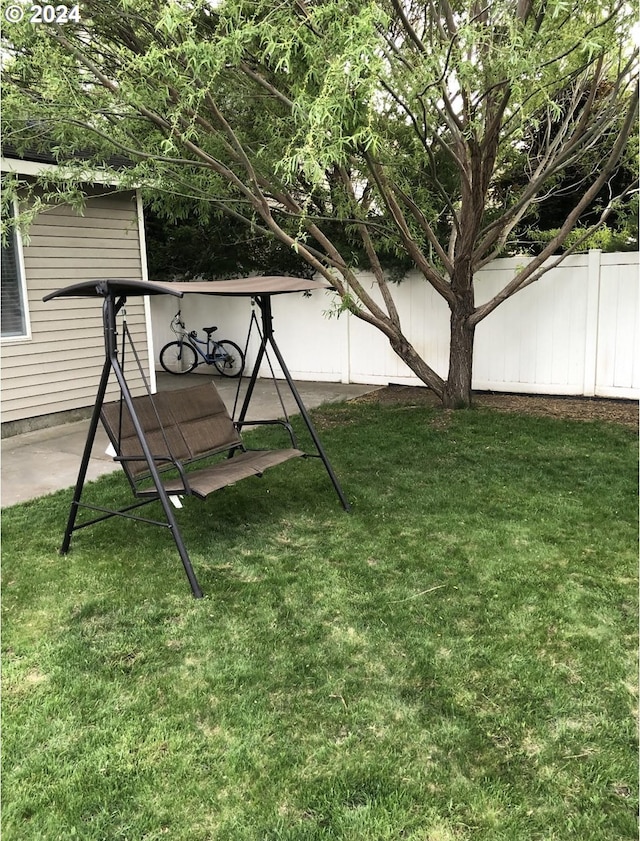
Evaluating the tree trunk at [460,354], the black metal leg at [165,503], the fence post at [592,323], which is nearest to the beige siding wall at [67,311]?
the tree trunk at [460,354]

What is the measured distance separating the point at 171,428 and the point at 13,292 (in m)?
3.43

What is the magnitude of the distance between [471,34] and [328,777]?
370 cm

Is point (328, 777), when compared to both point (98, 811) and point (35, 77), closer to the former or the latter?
point (98, 811)

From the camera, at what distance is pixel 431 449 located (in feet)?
18.6

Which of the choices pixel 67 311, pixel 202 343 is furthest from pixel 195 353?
pixel 67 311

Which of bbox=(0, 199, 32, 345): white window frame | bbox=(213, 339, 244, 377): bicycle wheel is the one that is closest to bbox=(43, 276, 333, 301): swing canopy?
bbox=(0, 199, 32, 345): white window frame

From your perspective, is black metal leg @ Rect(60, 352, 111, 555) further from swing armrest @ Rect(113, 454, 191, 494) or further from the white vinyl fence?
the white vinyl fence

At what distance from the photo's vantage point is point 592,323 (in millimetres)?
7285

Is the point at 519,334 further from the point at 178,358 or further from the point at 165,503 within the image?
the point at 165,503

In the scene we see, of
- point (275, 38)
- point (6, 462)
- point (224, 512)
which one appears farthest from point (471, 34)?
point (6, 462)

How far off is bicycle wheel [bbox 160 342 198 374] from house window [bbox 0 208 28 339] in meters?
3.70

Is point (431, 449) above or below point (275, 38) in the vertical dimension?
below

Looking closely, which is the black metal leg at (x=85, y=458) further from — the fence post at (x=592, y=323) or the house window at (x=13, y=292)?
the fence post at (x=592, y=323)

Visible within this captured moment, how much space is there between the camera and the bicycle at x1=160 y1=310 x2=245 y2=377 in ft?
33.0
